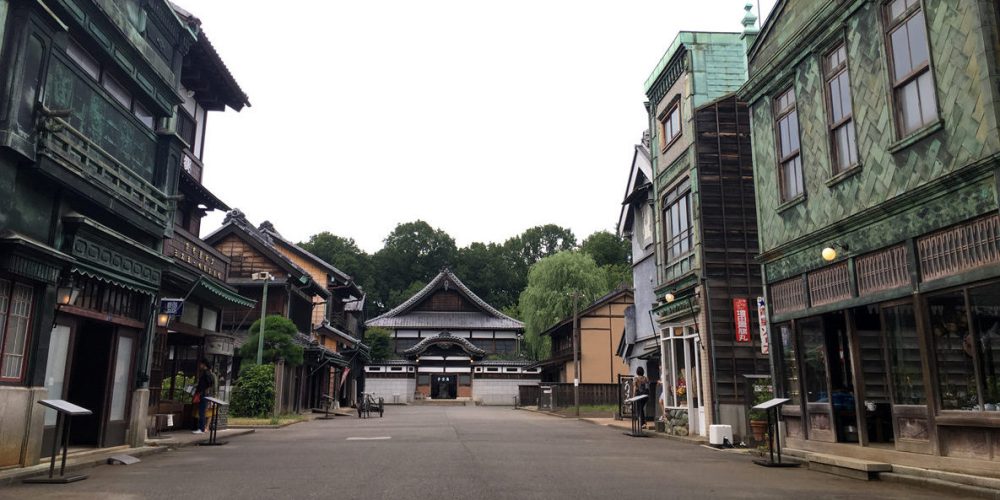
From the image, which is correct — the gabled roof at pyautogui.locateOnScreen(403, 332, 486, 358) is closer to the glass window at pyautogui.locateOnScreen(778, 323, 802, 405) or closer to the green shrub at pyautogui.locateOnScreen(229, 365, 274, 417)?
the green shrub at pyautogui.locateOnScreen(229, 365, 274, 417)

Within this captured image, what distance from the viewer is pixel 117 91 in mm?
13508

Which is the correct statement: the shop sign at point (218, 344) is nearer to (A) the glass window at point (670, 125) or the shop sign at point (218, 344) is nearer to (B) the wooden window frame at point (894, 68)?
(A) the glass window at point (670, 125)

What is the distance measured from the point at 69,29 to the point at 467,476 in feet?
32.1

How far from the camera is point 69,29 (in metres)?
11.4

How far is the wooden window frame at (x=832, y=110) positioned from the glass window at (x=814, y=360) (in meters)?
2.88

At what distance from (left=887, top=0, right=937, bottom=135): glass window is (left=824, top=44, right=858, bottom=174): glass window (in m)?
1.15

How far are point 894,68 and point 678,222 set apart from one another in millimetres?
10098

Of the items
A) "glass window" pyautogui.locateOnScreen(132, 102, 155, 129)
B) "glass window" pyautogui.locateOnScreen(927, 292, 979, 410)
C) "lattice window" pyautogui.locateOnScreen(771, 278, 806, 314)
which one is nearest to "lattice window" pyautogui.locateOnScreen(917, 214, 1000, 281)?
"glass window" pyautogui.locateOnScreen(927, 292, 979, 410)

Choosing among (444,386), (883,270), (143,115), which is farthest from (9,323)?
(444,386)

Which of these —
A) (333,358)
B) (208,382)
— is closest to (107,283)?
(208,382)

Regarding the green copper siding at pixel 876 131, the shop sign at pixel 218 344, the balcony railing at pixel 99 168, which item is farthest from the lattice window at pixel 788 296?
the shop sign at pixel 218 344

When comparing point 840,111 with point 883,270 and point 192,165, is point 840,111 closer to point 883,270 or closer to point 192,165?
point 883,270

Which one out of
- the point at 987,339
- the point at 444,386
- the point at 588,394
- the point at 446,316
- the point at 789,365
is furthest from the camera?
the point at 446,316

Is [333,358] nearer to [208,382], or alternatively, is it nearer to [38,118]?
[208,382]
